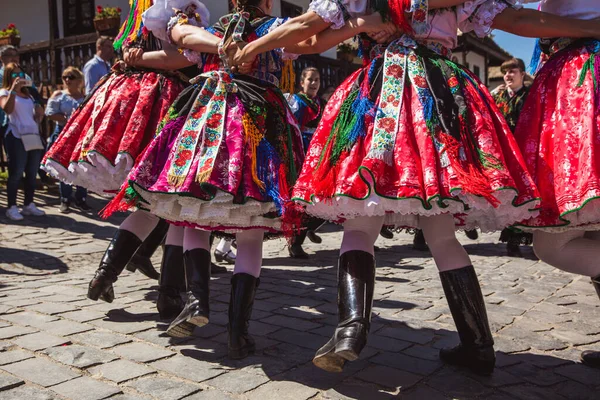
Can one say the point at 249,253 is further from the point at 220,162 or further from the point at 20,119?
the point at 20,119

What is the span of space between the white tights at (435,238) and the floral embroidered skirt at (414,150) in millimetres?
93

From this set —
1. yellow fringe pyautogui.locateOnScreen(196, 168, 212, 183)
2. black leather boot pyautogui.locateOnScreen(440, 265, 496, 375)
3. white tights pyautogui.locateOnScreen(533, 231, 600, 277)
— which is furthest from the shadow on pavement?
white tights pyautogui.locateOnScreen(533, 231, 600, 277)

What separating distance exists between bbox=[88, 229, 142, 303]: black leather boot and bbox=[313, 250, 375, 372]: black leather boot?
60.6 inches

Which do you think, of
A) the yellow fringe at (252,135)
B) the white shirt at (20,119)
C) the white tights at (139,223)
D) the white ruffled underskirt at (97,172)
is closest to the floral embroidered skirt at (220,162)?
the yellow fringe at (252,135)

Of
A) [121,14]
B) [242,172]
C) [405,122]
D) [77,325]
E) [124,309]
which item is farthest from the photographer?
[121,14]

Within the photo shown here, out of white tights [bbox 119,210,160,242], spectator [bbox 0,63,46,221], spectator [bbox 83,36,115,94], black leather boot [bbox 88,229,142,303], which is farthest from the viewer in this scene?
spectator [bbox 83,36,115,94]

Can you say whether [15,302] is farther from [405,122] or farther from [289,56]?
[405,122]

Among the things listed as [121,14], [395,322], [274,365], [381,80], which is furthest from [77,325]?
[121,14]

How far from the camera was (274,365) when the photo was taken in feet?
8.60

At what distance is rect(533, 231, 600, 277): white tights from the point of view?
2.39 meters

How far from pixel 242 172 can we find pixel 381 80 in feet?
2.27

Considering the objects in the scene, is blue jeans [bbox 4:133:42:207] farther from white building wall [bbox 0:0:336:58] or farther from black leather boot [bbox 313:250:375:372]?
black leather boot [bbox 313:250:375:372]

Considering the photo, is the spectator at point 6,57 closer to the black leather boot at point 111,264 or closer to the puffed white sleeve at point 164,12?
the black leather boot at point 111,264

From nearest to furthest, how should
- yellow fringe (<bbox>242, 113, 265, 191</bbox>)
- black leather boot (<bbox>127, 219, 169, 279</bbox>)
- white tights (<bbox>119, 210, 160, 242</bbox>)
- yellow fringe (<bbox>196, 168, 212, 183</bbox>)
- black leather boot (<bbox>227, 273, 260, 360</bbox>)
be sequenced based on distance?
1. yellow fringe (<bbox>196, 168, 212, 183</bbox>)
2. yellow fringe (<bbox>242, 113, 265, 191</bbox>)
3. black leather boot (<bbox>227, 273, 260, 360</bbox>)
4. white tights (<bbox>119, 210, 160, 242</bbox>)
5. black leather boot (<bbox>127, 219, 169, 279</bbox>)
